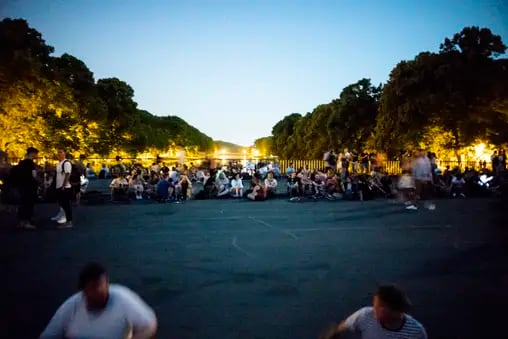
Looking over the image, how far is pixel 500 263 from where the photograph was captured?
7.64 meters

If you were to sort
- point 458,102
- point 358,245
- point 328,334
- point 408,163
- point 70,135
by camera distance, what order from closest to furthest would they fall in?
point 328,334 < point 358,245 < point 408,163 < point 70,135 < point 458,102

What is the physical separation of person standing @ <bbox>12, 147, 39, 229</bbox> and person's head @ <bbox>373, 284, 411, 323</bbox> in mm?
10920

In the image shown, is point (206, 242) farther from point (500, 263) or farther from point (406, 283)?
point (500, 263)

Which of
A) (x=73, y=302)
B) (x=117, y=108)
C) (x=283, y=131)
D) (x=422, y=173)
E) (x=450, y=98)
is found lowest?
(x=73, y=302)

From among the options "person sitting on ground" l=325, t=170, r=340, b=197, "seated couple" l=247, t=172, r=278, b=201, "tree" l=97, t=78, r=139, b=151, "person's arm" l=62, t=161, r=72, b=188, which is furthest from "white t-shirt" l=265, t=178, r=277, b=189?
"tree" l=97, t=78, r=139, b=151

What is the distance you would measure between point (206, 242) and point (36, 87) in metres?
18.1

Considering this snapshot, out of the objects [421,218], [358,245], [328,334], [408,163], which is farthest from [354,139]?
[328,334]

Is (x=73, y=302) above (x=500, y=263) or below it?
above

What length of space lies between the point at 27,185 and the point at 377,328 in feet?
35.8

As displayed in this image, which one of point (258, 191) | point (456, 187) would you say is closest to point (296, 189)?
point (258, 191)

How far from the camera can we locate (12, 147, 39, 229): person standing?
1178 cm

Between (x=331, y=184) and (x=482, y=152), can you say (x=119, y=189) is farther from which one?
(x=482, y=152)

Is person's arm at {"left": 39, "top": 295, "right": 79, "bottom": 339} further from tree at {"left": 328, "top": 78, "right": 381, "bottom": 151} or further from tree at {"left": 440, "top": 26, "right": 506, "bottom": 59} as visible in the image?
tree at {"left": 328, "top": 78, "right": 381, "bottom": 151}

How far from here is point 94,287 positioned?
9.91 ft
